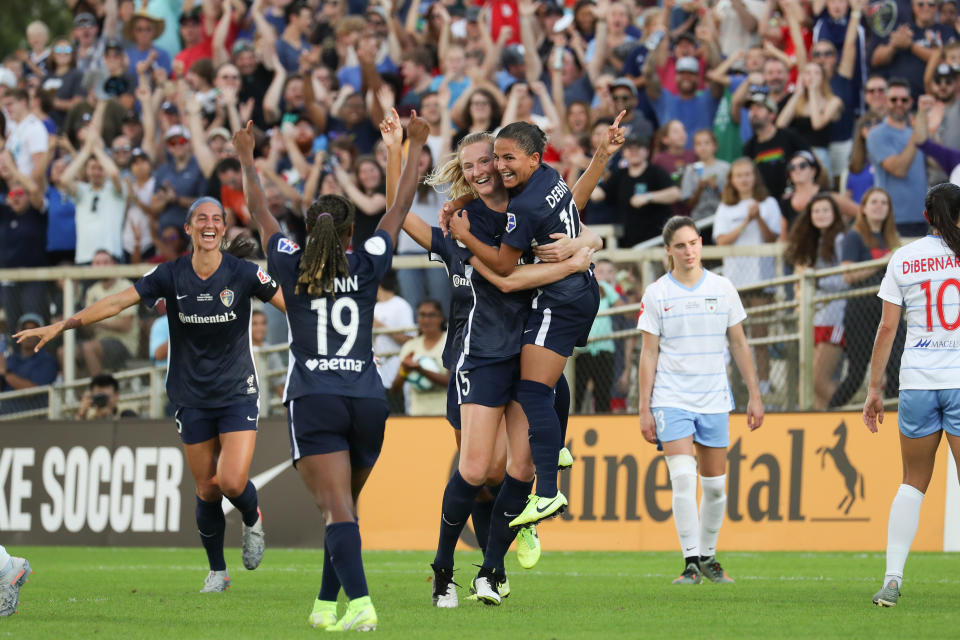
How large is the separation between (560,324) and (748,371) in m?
2.28

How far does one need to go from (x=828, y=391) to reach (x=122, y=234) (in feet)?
29.3

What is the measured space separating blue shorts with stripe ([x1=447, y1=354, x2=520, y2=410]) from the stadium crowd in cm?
613

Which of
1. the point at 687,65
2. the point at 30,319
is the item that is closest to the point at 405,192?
the point at 30,319

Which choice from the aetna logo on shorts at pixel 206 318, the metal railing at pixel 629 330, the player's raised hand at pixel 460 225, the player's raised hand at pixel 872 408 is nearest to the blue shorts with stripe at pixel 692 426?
the player's raised hand at pixel 872 408

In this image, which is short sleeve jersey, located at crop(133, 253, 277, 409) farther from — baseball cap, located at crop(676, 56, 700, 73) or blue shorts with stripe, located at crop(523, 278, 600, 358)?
baseball cap, located at crop(676, 56, 700, 73)

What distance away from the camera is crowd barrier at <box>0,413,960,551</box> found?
12.4 m

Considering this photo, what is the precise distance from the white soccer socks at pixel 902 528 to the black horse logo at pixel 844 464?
5088 mm

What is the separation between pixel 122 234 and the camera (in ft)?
55.8

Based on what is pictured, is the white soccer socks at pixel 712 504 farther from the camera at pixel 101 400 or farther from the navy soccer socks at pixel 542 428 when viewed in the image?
the camera at pixel 101 400

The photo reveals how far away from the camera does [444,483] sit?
13.3 meters

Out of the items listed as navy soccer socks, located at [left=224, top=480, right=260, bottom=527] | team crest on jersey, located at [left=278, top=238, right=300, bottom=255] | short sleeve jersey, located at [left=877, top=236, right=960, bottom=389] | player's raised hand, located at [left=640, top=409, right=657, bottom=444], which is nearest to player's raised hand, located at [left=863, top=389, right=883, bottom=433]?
short sleeve jersey, located at [left=877, top=236, right=960, bottom=389]

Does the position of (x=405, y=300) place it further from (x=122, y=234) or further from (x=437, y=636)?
(x=437, y=636)

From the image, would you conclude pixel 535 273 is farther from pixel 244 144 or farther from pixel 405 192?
pixel 244 144

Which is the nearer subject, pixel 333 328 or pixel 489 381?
pixel 333 328
